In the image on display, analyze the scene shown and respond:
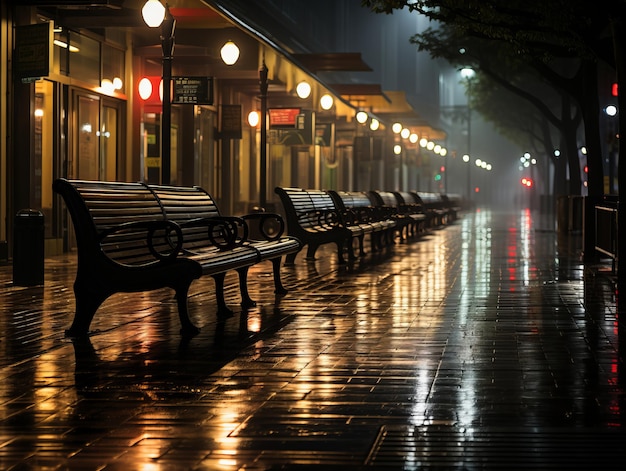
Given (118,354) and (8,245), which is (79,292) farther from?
(8,245)

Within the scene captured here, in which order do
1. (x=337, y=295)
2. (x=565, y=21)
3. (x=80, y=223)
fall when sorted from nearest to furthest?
(x=80, y=223)
(x=337, y=295)
(x=565, y=21)

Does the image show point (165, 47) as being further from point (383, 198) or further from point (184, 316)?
point (383, 198)

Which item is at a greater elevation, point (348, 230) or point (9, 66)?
point (9, 66)

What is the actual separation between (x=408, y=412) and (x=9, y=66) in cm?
1367

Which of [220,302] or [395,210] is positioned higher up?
[395,210]

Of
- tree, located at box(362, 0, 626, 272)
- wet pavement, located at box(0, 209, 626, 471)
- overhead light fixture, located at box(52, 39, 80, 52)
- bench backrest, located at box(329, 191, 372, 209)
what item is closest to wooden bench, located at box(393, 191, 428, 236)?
bench backrest, located at box(329, 191, 372, 209)

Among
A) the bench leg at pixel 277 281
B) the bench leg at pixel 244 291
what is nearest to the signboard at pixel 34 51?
the bench leg at pixel 277 281

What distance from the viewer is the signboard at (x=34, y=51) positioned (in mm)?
17406

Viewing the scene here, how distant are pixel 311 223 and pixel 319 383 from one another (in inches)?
492

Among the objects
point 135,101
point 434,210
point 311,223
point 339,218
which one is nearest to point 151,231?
point 311,223

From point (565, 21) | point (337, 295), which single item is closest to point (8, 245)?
Answer: point (337, 295)

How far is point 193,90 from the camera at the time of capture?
18.5 meters

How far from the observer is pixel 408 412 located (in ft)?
20.2

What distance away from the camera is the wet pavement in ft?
17.2
